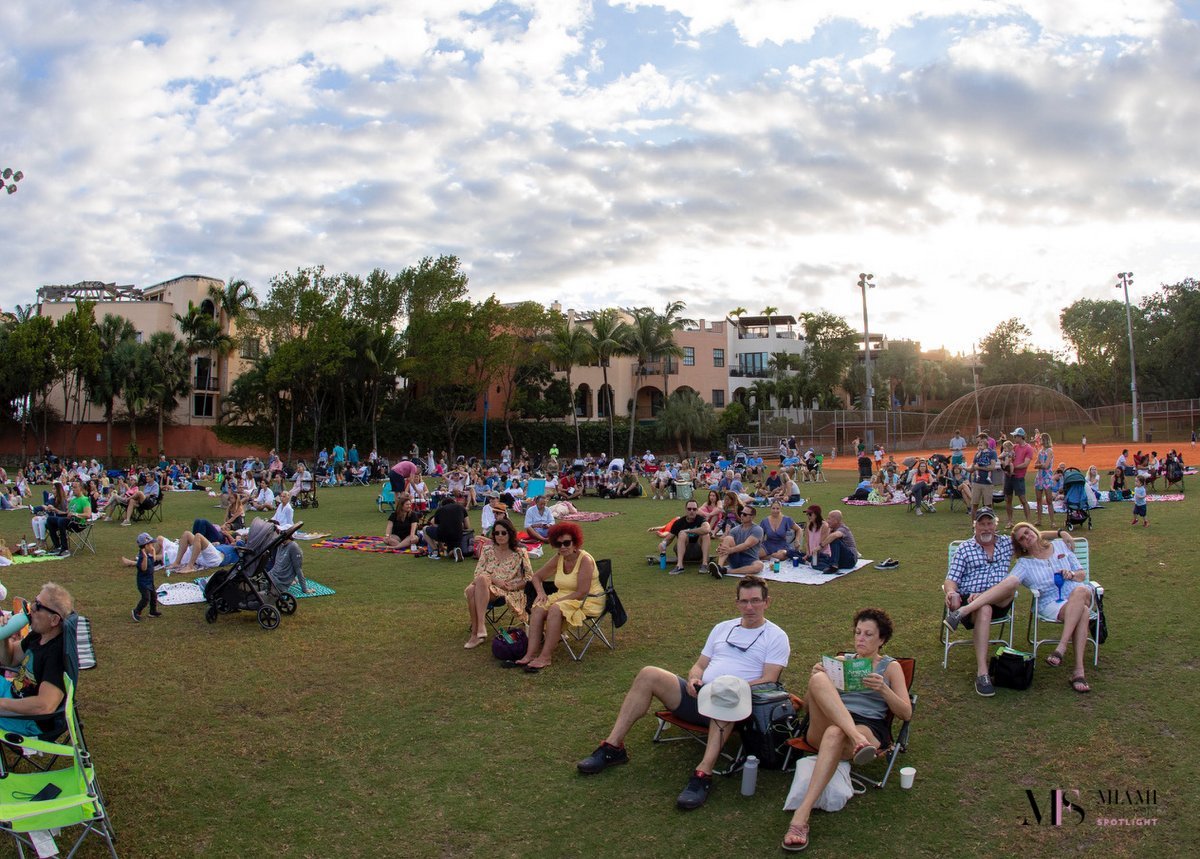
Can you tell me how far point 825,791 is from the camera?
439 centimetres

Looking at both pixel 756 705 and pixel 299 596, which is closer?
pixel 756 705

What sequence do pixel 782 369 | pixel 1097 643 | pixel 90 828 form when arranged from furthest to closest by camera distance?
pixel 782 369 → pixel 1097 643 → pixel 90 828

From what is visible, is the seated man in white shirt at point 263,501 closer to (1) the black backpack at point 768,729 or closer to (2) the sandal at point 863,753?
(1) the black backpack at point 768,729

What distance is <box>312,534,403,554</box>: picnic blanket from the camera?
14289 mm

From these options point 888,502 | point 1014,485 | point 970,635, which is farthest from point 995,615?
point 888,502

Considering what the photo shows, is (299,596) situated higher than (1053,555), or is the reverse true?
(1053,555)

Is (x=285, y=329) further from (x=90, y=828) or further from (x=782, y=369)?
(x=90, y=828)

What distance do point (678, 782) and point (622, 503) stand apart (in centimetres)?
1870

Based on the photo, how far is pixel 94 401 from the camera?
46.4 m

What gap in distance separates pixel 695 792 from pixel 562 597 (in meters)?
2.93

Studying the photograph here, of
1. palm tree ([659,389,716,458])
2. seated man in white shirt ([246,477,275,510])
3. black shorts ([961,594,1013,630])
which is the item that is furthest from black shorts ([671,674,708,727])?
palm tree ([659,389,716,458])

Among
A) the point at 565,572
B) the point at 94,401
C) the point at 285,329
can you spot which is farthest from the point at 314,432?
the point at 565,572

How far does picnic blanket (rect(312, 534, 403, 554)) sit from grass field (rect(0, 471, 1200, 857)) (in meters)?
4.59

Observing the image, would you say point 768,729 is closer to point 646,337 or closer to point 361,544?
point 361,544
